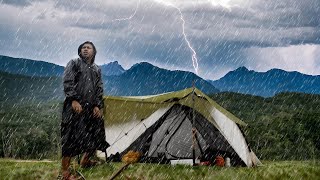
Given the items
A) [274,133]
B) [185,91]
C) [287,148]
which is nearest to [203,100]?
[185,91]

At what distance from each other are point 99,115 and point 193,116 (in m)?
3.67

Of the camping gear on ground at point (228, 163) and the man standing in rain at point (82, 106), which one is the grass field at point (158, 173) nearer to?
the man standing in rain at point (82, 106)

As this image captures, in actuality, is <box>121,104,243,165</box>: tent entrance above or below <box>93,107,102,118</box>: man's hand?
below

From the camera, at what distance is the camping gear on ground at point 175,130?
11.2 metres

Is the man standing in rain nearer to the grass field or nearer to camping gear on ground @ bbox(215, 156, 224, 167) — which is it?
the grass field

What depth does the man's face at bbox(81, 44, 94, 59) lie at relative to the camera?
7.88 meters

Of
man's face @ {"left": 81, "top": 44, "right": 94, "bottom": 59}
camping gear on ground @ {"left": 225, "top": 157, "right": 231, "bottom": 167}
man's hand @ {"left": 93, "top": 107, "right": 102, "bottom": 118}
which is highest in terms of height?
man's face @ {"left": 81, "top": 44, "right": 94, "bottom": 59}

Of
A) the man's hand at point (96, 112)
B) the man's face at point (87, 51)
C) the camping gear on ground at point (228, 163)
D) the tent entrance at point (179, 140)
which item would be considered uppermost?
the man's face at point (87, 51)

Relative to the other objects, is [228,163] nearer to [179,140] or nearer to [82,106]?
[179,140]

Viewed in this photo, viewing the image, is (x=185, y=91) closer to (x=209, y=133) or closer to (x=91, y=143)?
(x=209, y=133)

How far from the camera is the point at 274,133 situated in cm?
5166

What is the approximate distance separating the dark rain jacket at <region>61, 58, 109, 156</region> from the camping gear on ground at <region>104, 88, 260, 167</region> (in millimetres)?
3344

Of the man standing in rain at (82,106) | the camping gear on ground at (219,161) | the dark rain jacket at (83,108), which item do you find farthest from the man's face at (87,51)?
the camping gear on ground at (219,161)

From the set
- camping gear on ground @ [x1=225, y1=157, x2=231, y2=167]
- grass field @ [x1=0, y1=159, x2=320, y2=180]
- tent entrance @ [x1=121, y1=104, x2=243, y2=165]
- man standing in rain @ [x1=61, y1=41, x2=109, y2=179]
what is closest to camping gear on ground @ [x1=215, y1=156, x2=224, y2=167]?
camping gear on ground @ [x1=225, y1=157, x2=231, y2=167]
